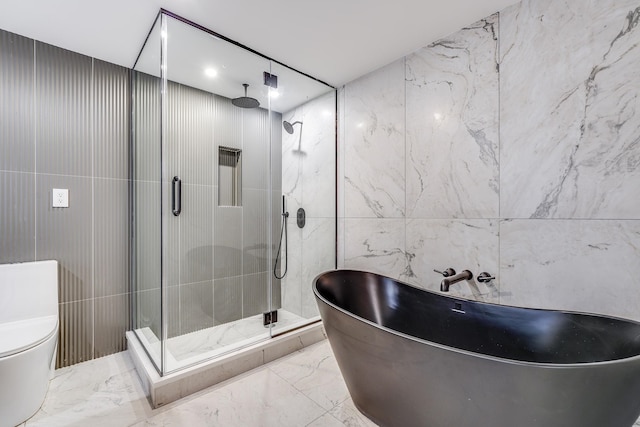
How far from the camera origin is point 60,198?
74.4 inches

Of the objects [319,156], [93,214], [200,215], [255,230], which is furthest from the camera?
[319,156]

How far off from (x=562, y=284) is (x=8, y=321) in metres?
3.09

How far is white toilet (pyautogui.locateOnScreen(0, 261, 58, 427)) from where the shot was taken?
1282 mm

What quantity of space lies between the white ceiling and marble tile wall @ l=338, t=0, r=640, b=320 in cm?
20

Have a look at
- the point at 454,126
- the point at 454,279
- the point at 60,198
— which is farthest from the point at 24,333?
the point at 454,126

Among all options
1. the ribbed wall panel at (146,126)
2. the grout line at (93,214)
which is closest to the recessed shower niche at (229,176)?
the ribbed wall panel at (146,126)

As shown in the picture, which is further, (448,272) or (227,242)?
(227,242)

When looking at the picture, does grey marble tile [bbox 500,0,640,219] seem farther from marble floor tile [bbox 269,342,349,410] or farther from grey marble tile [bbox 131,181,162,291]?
grey marble tile [bbox 131,181,162,291]

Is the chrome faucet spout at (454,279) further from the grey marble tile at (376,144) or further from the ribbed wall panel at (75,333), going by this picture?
the ribbed wall panel at (75,333)

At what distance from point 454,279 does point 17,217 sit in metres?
2.71

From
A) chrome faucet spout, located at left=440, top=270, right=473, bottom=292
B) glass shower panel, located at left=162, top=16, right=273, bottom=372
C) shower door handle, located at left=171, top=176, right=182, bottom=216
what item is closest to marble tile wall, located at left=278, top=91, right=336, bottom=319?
glass shower panel, located at left=162, top=16, right=273, bottom=372

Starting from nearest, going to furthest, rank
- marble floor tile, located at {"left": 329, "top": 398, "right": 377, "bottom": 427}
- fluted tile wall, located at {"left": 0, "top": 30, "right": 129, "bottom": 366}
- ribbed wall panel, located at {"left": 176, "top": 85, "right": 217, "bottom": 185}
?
marble floor tile, located at {"left": 329, "top": 398, "right": 377, "bottom": 427}
fluted tile wall, located at {"left": 0, "top": 30, "right": 129, "bottom": 366}
ribbed wall panel, located at {"left": 176, "top": 85, "right": 217, "bottom": 185}

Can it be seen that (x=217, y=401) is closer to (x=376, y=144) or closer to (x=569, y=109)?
(x=376, y=144)

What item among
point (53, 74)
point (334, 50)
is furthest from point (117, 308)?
point (334, 50)
